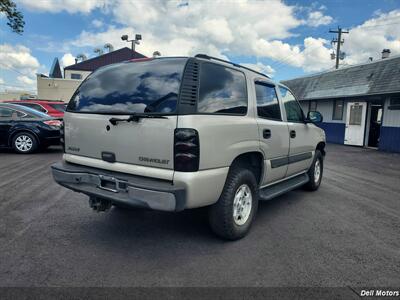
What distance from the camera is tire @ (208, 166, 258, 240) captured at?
330cm

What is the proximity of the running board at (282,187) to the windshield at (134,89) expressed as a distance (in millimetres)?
1890

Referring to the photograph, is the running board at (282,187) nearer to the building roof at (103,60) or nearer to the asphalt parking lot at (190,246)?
the asphalt parking lot at (190,246)

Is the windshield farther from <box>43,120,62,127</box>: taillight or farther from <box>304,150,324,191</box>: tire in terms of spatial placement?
<box>43,120,62,127</box>: taillight

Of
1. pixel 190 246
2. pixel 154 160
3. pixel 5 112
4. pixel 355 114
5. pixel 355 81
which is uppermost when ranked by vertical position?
pixel 355 81

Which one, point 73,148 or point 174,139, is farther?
point 73,148

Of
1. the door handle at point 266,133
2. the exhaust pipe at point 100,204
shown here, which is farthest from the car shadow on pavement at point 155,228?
the door handle at point 266,133

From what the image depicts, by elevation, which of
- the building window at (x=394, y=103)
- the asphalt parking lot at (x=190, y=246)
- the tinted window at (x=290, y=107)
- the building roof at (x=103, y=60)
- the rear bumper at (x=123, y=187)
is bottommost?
the asphalt parking lot at (x=190, y=246)

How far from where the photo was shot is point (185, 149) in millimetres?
2791

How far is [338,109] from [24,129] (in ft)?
52.1

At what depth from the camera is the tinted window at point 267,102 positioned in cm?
404

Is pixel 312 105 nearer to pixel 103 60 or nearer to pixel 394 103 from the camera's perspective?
pixel 394 103

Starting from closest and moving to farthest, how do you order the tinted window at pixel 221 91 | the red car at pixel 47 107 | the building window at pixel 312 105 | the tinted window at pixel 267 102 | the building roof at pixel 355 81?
the tinted window at pixel 221 91 → the tinted window at pixel 267 102 → the red car at pixel 47 107 → the building roof at pixel 355 81 → the building window at pixel 312 105

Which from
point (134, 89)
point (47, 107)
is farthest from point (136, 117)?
point (47, 107)

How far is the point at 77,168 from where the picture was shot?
350 cm
